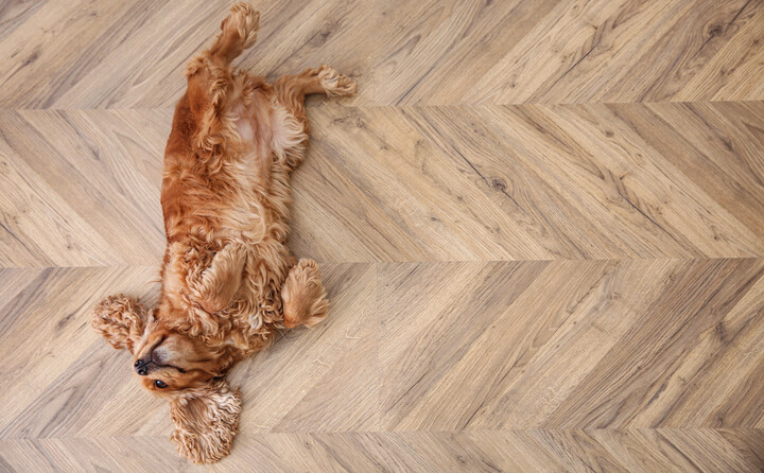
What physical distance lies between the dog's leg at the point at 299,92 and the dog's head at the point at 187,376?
651mm

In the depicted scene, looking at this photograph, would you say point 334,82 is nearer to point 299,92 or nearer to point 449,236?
point 299,92

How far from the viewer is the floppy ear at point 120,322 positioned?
5.25ft

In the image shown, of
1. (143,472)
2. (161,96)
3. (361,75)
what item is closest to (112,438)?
(143,472)

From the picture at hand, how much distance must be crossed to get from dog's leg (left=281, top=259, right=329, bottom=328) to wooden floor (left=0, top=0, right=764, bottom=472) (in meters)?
0.10

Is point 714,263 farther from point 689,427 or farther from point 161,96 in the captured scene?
point 161,96

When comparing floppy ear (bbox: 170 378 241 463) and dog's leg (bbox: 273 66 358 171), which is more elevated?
dog's leg (bbox: 273 66 358 171)

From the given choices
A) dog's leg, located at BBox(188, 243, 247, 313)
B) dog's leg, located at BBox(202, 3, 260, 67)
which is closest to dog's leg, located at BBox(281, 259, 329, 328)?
dog's leg, located at BBox(188, 243, 247, 313)

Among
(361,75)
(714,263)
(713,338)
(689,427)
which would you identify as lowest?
(689,427)

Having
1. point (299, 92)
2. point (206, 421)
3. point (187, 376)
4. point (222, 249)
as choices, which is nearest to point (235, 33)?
point (299, 92)

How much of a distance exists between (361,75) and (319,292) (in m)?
0.76

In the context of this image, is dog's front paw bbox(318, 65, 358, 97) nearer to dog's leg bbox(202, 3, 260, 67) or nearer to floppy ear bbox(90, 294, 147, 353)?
dog's leg bbox(202, 3, 260, 67)

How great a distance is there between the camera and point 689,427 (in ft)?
5.47

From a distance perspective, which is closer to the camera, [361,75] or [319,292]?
[319,292]

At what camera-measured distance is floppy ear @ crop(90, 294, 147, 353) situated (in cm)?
160
